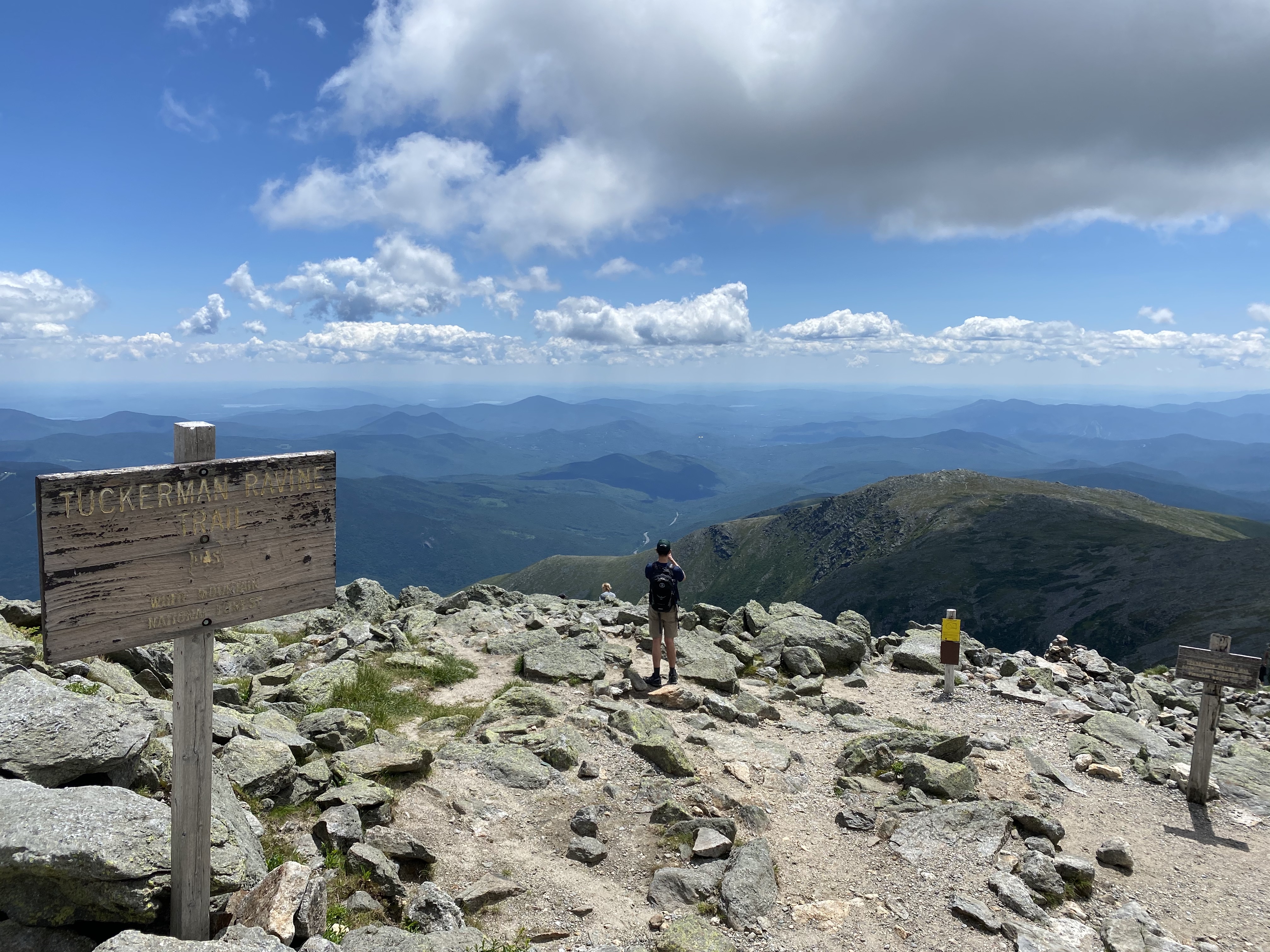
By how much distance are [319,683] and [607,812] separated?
26.3ft

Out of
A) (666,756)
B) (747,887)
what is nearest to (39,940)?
(747,887)

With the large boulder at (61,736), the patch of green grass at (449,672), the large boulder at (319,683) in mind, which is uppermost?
the large boulder at (61,736)

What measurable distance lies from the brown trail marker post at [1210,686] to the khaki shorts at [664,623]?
10221 millimetres

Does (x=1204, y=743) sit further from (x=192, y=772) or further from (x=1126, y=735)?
(x=192, y=772)

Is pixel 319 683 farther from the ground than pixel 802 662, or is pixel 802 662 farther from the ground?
pixel 319 683

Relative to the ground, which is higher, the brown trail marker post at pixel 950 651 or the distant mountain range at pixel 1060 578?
the brown trail marker post at pixel 950 651

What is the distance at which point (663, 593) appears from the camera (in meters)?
16.5

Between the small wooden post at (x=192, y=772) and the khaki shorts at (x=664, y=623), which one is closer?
the small wooden post at (x=192, y=772)

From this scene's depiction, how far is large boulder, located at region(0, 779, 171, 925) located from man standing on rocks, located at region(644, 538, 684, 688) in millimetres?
11428

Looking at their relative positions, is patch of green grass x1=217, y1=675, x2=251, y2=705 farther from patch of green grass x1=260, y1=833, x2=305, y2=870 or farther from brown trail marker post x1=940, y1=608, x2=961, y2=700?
brown trail marker post x1=940, y1=608, x2=961, y2=700

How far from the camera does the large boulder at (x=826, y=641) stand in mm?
20797

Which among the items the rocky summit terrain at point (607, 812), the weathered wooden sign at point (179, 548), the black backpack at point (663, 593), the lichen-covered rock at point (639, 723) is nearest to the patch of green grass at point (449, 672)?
the rocky summit terrain at point (607, 812)

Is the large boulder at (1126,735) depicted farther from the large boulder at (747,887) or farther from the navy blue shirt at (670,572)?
the large boulder at (747,887)

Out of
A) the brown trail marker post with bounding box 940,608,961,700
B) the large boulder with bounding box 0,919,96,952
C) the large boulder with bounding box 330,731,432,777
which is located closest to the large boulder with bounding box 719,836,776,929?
the large boulder with bounding box 330,731,432,777
